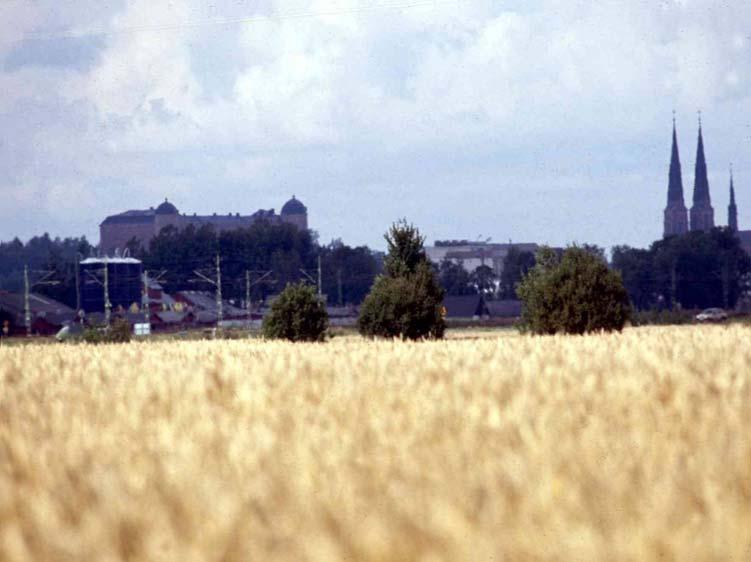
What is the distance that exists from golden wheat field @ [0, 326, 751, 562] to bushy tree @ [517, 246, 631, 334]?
96.1 feet

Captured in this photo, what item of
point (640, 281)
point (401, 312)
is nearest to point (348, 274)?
point (640, 281)

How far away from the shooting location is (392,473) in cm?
438

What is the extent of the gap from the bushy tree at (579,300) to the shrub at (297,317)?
6601mm

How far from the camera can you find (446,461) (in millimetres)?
4594

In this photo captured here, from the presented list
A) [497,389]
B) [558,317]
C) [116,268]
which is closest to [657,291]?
[116,268]

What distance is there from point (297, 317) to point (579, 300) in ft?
28.1

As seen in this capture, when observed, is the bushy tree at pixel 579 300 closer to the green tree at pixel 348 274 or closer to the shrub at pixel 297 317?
the shrub at pixel 297 317

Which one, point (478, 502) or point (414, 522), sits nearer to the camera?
point (414, 522)

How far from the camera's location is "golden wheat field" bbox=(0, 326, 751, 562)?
3438 mm

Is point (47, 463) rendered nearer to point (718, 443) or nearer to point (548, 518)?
point (548, 518)

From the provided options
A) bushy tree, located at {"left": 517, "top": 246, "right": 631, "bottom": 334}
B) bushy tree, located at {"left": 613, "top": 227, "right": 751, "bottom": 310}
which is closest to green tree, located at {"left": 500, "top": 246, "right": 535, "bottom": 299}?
bushy tree, located at {"left": 613, "top": 227, "right": 751, "bottom": 310}

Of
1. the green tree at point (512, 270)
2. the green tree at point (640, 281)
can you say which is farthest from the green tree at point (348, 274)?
the green tree at point (640, 281)

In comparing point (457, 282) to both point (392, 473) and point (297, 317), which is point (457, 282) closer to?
point (297, 317)

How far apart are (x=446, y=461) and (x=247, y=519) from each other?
109cm
